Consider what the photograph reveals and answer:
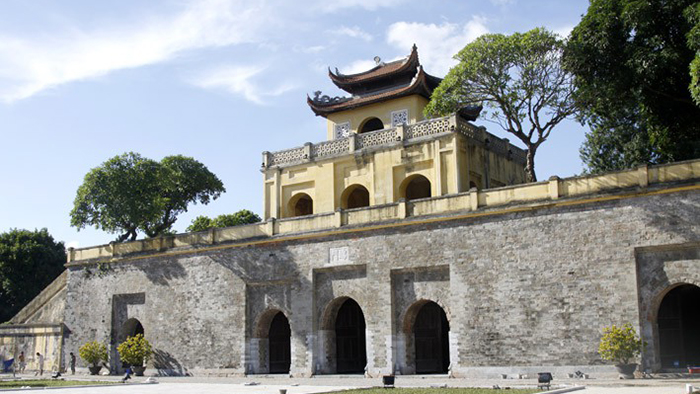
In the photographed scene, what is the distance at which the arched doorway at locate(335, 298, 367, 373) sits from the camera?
86.2ft

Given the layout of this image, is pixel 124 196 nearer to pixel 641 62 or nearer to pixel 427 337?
pixel 427 337

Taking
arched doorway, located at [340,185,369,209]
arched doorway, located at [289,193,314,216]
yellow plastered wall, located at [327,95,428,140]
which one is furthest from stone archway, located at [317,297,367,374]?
yellow plastered wall, located at [327,95,428,140]

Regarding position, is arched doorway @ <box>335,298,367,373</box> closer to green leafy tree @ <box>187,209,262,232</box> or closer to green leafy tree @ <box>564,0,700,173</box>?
green leafy tree @ <box>564,0,700,173</box>

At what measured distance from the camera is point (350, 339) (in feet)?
86.7

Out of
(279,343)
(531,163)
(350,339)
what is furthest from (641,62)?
(279,343)

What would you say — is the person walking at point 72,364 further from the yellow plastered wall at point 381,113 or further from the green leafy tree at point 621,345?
the green leafy tree at point 621,345

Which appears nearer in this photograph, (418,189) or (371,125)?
(418,189)

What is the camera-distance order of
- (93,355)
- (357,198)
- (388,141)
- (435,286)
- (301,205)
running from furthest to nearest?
1. (301,205)
2. (357,198)
3. (93,355)
4. (388,141)
5. (435,286)

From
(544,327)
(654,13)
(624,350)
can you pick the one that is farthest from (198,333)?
(654,13)

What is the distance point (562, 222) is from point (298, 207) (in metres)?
13.1

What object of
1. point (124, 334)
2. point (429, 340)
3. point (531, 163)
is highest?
point (531, 163)

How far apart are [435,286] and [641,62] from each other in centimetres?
925

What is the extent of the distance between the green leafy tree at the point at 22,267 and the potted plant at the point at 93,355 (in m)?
17.8

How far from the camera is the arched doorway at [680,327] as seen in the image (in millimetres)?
21109
